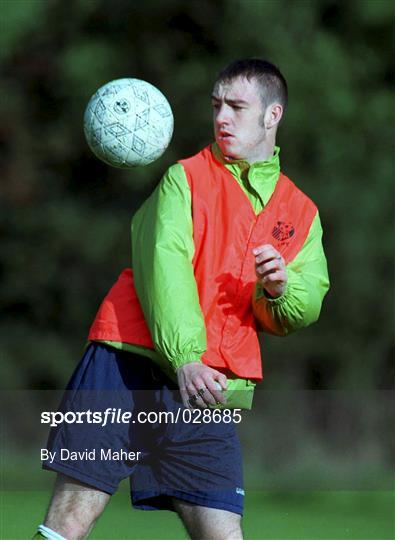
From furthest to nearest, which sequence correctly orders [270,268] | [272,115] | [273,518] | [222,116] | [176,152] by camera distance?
[176,152] < [273,518] < [272,115] < [222,116] < [270,268]

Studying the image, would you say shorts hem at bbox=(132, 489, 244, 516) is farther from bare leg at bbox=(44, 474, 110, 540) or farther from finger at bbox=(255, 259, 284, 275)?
finger at bbox=(255, 259, 284, 275)

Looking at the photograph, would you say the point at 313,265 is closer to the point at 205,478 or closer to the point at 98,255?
the point at 205,478

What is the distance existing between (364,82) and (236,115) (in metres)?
6.67

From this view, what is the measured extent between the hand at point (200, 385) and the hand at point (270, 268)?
12.8 inches

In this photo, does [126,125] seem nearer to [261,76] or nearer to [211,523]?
[261,76]

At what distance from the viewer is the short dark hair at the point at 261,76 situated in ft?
13.0

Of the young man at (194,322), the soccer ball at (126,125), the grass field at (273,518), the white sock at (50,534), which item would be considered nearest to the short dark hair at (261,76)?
the young man at (194,322)

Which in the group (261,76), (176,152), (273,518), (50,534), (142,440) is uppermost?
(176,152)

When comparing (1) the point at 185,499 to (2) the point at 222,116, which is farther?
(2) the point at 222,116

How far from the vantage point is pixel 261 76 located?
398cm

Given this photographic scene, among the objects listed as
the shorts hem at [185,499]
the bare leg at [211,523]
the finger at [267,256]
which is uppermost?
the finger at [267,256]

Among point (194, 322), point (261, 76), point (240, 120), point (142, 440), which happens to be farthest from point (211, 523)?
point (261, 76)

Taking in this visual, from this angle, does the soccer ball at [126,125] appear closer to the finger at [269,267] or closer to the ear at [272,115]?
the ear at [272,115]

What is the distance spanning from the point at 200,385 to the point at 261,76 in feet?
3.71
